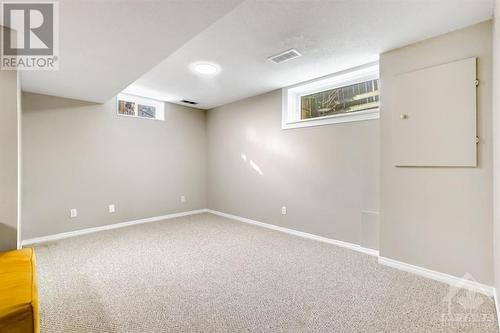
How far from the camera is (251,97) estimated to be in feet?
15.0

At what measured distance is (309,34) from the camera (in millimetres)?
2334

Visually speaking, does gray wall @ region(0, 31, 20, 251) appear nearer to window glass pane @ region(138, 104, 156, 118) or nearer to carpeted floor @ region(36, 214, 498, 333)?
carpeted floor @ region(36, 214, 498, 333)

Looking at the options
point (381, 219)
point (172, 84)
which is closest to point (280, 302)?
point (381, 219)

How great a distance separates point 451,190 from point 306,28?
2102 millimetres

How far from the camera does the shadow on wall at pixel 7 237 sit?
1871mm

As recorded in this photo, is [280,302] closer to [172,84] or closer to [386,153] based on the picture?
[386,153]

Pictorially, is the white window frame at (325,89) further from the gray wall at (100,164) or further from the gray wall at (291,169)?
A: the gray wall at (100,164)

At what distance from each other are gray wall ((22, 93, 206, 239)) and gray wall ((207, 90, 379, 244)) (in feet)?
2.54

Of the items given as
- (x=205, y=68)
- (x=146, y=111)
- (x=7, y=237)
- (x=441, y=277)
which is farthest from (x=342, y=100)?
(x=7, y=237)

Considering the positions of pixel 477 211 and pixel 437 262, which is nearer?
pixel 477 211

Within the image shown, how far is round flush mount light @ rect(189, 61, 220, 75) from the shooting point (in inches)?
119
